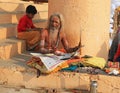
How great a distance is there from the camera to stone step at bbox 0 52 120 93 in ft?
18.4

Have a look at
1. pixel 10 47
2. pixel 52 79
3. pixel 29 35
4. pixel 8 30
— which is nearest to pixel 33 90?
pixel 52 79

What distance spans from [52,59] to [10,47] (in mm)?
1224

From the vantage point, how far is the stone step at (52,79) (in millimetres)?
5598

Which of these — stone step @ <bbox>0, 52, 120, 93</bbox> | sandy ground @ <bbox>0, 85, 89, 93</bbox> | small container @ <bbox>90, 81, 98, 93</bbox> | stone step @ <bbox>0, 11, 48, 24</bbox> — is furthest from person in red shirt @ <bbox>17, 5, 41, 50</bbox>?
small container @ <bbox>90, 81, 98, 93</bbox>

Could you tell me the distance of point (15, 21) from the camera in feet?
27.9

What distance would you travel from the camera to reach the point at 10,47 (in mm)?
6645

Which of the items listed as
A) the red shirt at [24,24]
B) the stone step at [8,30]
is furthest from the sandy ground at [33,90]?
the red shirt at [24,24]

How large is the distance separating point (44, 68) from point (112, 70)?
46.7 inches

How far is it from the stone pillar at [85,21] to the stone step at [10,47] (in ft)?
3.62

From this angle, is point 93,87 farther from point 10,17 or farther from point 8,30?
point 10,17

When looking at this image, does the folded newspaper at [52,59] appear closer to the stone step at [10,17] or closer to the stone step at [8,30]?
the stone step at [8,30]

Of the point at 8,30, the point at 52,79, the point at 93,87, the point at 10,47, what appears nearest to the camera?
the point at 93,87

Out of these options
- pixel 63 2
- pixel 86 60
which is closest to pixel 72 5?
pixel 63 2

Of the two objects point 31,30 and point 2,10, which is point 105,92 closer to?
point 31,30
